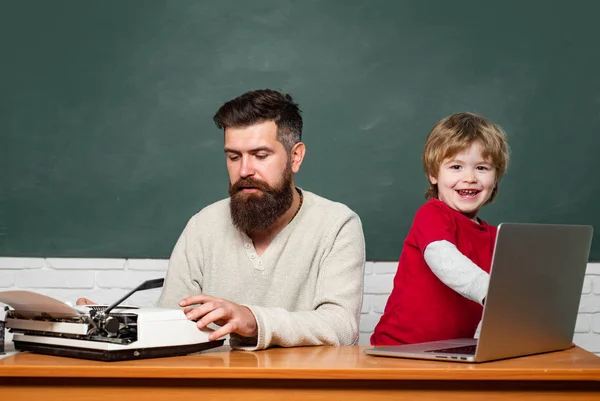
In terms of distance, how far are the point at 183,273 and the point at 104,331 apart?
82 centimetres

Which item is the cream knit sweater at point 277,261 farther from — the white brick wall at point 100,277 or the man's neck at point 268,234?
the white brick wall at point 100,277

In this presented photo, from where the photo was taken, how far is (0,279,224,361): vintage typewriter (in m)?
1.45

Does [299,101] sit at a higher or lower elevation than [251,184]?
higher

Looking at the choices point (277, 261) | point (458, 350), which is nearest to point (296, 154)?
point (277, 261)

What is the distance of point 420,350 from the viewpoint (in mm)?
1528

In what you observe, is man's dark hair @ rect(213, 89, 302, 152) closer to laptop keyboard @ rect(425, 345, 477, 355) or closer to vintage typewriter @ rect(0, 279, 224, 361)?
vintage typewriter @ rect(0, 279, 224, 361)

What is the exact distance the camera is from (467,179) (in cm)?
205

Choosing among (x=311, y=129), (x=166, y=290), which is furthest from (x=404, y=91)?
(x=166, y=290)

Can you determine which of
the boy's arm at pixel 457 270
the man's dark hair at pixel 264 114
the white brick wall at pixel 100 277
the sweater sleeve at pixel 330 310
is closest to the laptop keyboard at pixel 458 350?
the boy's arm at pixel 457 270

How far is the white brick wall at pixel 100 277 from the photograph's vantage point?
290cm

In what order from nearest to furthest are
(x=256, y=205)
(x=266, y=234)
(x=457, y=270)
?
(x=457, y=270), (x=256, y=205), (x=266, y=234)

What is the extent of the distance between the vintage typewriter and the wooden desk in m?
0.04

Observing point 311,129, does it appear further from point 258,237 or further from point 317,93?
point 258,237

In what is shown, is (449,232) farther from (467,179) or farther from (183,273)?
(183,273)
